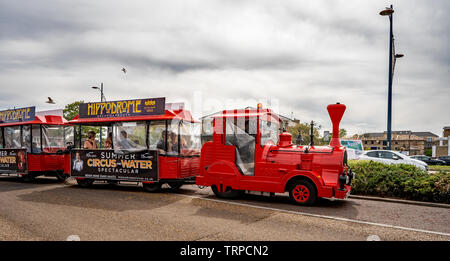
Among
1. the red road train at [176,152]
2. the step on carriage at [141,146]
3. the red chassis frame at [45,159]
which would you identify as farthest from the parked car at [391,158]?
the red chassis frame at [45,159]

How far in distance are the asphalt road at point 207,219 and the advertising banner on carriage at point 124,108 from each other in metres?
2.82

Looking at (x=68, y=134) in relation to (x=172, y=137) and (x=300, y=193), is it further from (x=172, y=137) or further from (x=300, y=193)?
(x=300, y=193)

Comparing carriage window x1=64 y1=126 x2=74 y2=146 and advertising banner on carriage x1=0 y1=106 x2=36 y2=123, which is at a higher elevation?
advertising banner on carriage x1=0 y1=106 x2=36 y2=123

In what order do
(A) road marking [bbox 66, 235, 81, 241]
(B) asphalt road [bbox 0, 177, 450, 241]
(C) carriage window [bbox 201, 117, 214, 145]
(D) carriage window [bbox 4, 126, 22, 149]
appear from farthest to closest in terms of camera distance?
(D) carriage window [bbox 4, 126, 22, 149]
(C) carriage window [bbox 201, 117, 214, 145]
(B) asphalt road [bbox 0, 177, 450, 241]
(A) road marking [bbox 66, 235, 81, 241]

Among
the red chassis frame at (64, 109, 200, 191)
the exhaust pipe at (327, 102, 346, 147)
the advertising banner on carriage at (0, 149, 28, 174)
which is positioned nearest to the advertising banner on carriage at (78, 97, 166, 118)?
the red chassis frame at (64, 109, 200, 191)

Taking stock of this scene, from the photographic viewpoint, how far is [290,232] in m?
5.56

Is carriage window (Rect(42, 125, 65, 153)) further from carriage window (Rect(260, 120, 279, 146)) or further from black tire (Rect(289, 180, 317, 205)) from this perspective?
black tire (Rect(289, 180, 317, 205))

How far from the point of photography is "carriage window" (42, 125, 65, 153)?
13.4 m

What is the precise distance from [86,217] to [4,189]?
673cm

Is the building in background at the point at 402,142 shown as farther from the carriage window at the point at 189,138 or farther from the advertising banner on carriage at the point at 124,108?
the advertising banner on carriage at the point at 124,108

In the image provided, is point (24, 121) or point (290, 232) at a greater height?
point (24, 121)

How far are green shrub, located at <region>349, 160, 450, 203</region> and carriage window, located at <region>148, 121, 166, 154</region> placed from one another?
627cm
